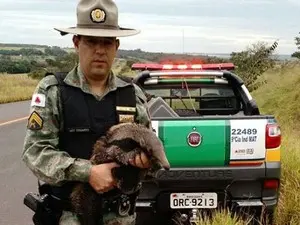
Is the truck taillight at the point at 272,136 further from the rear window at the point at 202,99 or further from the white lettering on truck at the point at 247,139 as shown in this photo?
the rear window at the point at 202,99

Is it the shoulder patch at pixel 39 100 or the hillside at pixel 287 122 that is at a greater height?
the shoulder patch at pixel 39 100

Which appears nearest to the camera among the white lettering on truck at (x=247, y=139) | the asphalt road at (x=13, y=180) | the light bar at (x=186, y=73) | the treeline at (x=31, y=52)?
the white lettering on truck at (x=247, y=139)


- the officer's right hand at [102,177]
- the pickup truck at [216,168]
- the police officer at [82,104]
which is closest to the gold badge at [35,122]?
the police officer at [82,104]

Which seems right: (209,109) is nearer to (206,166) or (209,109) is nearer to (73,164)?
(206,166)

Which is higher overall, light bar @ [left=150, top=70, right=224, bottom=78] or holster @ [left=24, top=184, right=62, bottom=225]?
light bar @ [left=150, top=70, right=224, bottom=78]

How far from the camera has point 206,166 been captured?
531 centimetres

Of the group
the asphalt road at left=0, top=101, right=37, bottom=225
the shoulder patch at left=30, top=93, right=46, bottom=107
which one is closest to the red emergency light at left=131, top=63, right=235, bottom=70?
the asphalt road at left=0, top=101, right=37, bottom=225

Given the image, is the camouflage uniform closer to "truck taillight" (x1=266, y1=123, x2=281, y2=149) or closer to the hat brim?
the hat brim

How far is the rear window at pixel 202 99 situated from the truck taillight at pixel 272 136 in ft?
4.94

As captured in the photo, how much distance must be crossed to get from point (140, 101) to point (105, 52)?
0.34 m

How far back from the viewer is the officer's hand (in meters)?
2.56

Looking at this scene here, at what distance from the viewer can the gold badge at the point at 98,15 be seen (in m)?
2.90

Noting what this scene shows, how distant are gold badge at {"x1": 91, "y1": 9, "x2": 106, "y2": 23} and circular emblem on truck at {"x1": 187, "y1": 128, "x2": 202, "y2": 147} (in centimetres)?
252

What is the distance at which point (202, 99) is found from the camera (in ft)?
23.8
